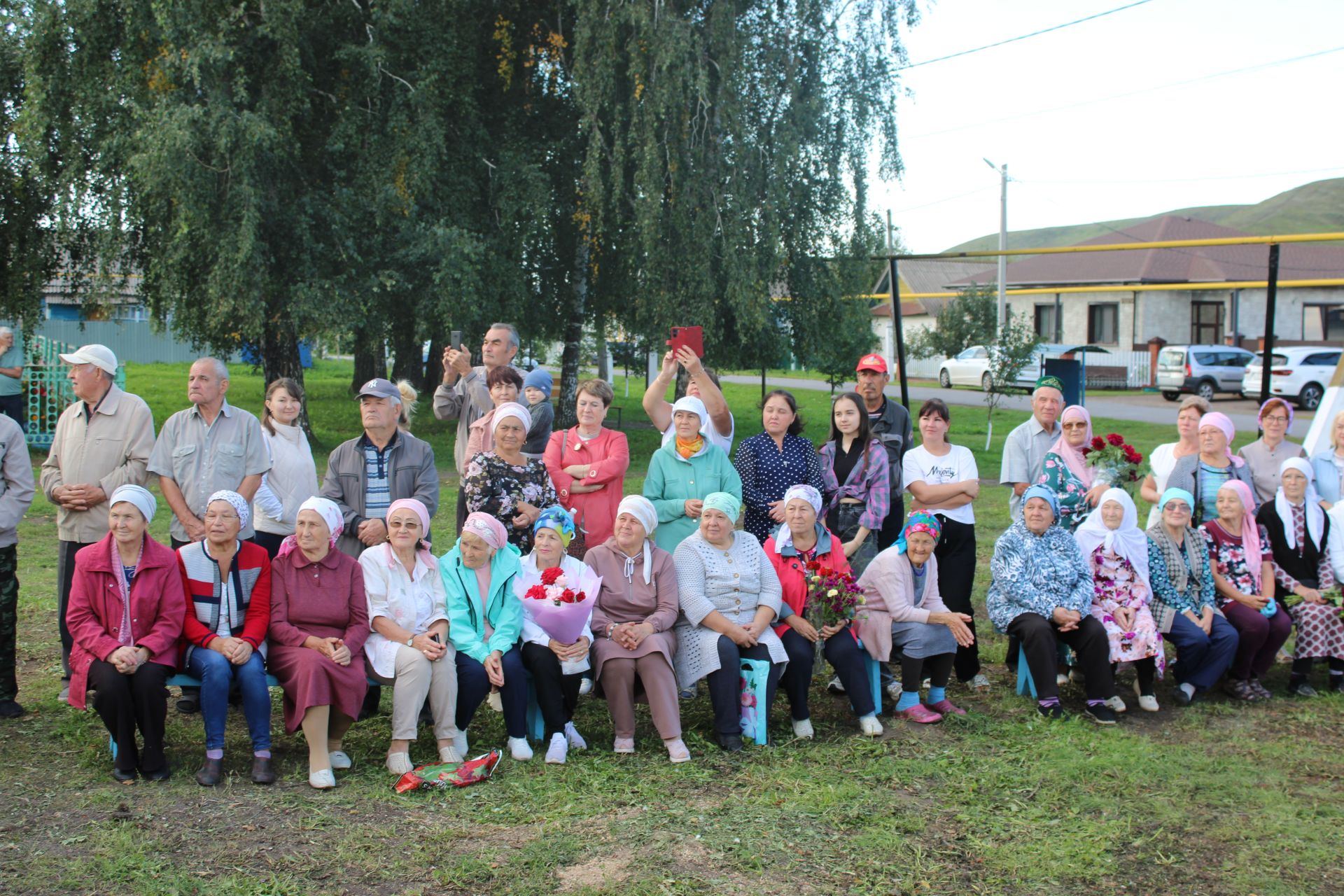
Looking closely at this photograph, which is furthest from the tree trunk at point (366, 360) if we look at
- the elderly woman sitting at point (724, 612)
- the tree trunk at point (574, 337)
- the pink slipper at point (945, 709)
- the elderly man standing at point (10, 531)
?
the pink slipper at point (945, 709)

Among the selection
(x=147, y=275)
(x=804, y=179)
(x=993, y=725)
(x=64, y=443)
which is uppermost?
(x=804, y=179)

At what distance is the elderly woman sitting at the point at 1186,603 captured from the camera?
607 cm

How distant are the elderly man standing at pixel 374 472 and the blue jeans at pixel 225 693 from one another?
35.5 inches

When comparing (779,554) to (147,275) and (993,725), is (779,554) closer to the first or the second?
(993,725)

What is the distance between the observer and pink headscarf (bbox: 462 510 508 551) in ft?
16.9

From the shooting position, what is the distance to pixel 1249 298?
112 ft

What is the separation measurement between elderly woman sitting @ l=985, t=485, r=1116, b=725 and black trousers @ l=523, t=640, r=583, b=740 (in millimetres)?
2332

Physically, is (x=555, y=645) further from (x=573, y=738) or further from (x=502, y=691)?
(x=573, y=738)

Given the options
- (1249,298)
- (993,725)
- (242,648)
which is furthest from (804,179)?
(1249,298)

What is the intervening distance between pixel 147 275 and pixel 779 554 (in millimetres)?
12506

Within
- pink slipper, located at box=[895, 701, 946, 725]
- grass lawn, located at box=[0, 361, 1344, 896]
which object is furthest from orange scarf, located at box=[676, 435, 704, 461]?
pink slipper, located at box=[895, 701, 946, 725]

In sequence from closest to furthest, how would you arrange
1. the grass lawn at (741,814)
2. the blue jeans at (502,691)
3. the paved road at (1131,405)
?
the grass lawn at (741,814) → the blue jeans at (502,691) → the paved road at (1131,405)

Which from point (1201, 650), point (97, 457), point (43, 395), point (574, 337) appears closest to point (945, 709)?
point (1201, 650)

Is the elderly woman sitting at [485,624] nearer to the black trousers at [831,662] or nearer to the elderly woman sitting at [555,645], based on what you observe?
the elderly woman sitting at [555,645]
